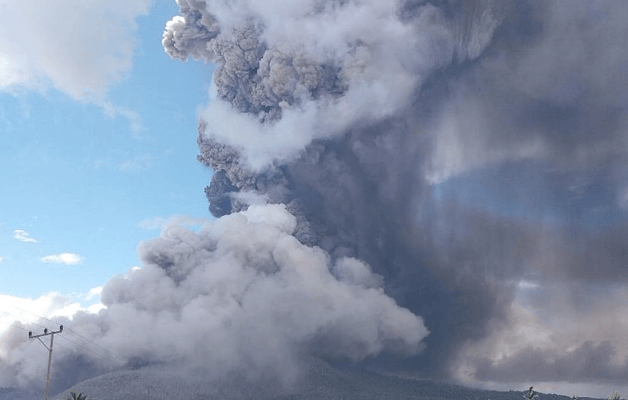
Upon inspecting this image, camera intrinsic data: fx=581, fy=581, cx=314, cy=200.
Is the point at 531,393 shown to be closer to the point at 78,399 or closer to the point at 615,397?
the point at 615,397

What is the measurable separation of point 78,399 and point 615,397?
95503 millimetres

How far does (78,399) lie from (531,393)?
103m

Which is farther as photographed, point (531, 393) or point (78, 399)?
point (531, 393)

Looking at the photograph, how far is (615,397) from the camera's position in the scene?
109500 mm

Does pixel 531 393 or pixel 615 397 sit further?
pixel 531 393

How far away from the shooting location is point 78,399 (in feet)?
296

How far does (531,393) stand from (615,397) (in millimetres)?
32219

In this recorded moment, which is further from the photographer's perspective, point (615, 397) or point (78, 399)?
point (615, 397)

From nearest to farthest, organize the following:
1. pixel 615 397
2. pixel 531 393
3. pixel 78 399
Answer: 1. pixel 78 399
2. pixel 615 397
3. pixel 531 393

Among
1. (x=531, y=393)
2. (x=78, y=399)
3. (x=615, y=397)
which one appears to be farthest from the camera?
(x=531, y=393)

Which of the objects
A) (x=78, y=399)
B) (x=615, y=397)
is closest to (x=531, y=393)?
(x=615, y=397)

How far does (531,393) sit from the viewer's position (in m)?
140
